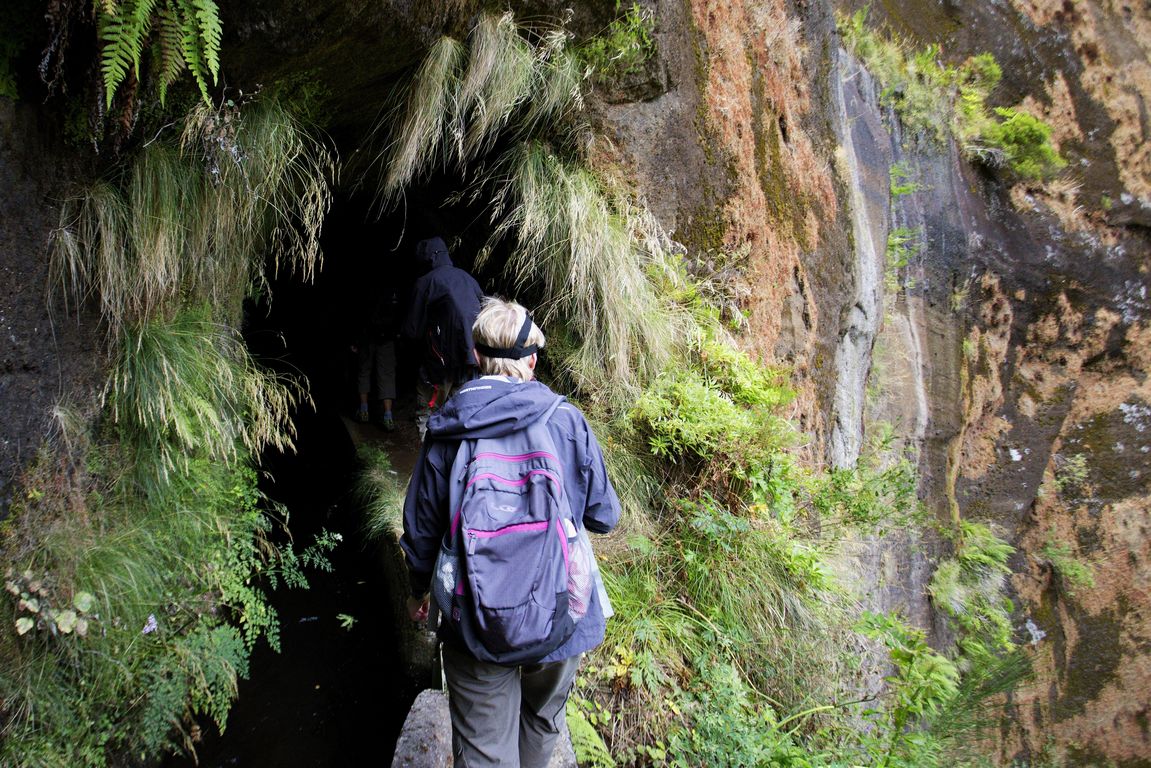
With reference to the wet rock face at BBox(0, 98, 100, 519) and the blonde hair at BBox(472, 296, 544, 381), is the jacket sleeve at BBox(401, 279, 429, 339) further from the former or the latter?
the blonde hair at BBox(472, 296, 544, 381)

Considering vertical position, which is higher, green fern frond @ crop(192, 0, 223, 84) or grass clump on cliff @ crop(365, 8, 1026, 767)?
green fern frond @ crop(192, 0, 223, 84)

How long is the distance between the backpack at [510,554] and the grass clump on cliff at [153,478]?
5.89 feet

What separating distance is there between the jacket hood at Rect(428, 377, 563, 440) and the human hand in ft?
6.78

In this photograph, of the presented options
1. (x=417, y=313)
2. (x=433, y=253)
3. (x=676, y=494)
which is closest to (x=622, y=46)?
(x=433, y=253)

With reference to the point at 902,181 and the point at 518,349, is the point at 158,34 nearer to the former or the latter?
the point at 518,349

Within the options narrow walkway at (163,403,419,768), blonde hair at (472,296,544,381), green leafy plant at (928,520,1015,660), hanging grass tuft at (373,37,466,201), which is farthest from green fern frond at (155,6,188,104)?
green leafy plant at (928,520,1015,660)

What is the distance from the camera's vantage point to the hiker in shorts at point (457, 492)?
2.26m

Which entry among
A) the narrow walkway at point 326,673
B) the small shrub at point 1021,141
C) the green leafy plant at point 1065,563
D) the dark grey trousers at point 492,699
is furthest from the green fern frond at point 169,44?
the green leafy plant at point 1065,563

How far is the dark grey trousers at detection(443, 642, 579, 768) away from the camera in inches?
91.7

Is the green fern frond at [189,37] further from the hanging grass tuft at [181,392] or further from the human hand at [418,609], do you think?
the human hand at [418,609]

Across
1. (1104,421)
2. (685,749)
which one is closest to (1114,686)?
(1104,421)

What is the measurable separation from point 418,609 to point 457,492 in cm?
249

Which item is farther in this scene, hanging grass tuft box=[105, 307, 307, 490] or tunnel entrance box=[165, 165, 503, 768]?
tunnel entrance box=[165, 165, 503, 768]

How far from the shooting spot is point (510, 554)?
6.90 feet
